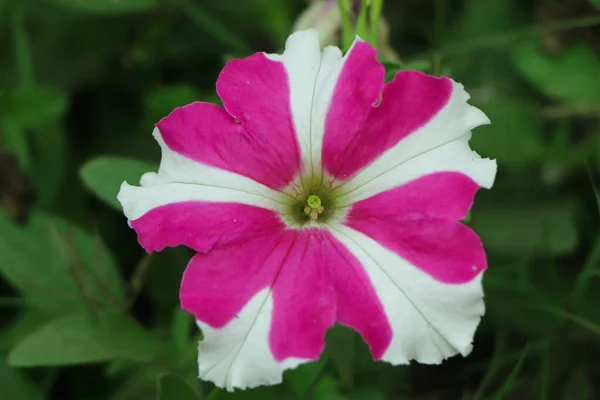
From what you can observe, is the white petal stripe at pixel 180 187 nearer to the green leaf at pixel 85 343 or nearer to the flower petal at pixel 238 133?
the flower petal at pixel 238 133

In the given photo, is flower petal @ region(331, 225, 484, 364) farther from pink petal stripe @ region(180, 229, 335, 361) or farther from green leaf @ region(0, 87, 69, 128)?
green leaf @ region(0, 87, 69, 128)

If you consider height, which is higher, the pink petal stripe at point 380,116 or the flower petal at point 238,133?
the pink petal stripe at point 380,116

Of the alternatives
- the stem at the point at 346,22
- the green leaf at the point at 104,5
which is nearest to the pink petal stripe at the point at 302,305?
the stem at the point at 346,22

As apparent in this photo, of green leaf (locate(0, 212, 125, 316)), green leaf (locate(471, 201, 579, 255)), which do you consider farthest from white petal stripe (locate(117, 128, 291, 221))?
green leaf (locate(471, 201, 579, 255))

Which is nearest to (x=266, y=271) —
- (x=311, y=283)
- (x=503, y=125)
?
(x=311, y=283)

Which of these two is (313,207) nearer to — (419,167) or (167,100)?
(419,167)

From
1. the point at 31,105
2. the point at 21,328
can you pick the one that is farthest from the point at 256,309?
the point at 31,105

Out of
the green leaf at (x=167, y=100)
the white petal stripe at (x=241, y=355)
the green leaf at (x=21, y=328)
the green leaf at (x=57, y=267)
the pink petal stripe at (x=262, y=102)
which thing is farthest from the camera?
the green leaf at (x=167, y=100)

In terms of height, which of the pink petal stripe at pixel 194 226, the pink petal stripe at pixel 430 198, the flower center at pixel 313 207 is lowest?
the pink petal stripe at pixel 194 226

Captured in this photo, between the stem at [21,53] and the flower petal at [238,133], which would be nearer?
the flower petal at [238,133]
